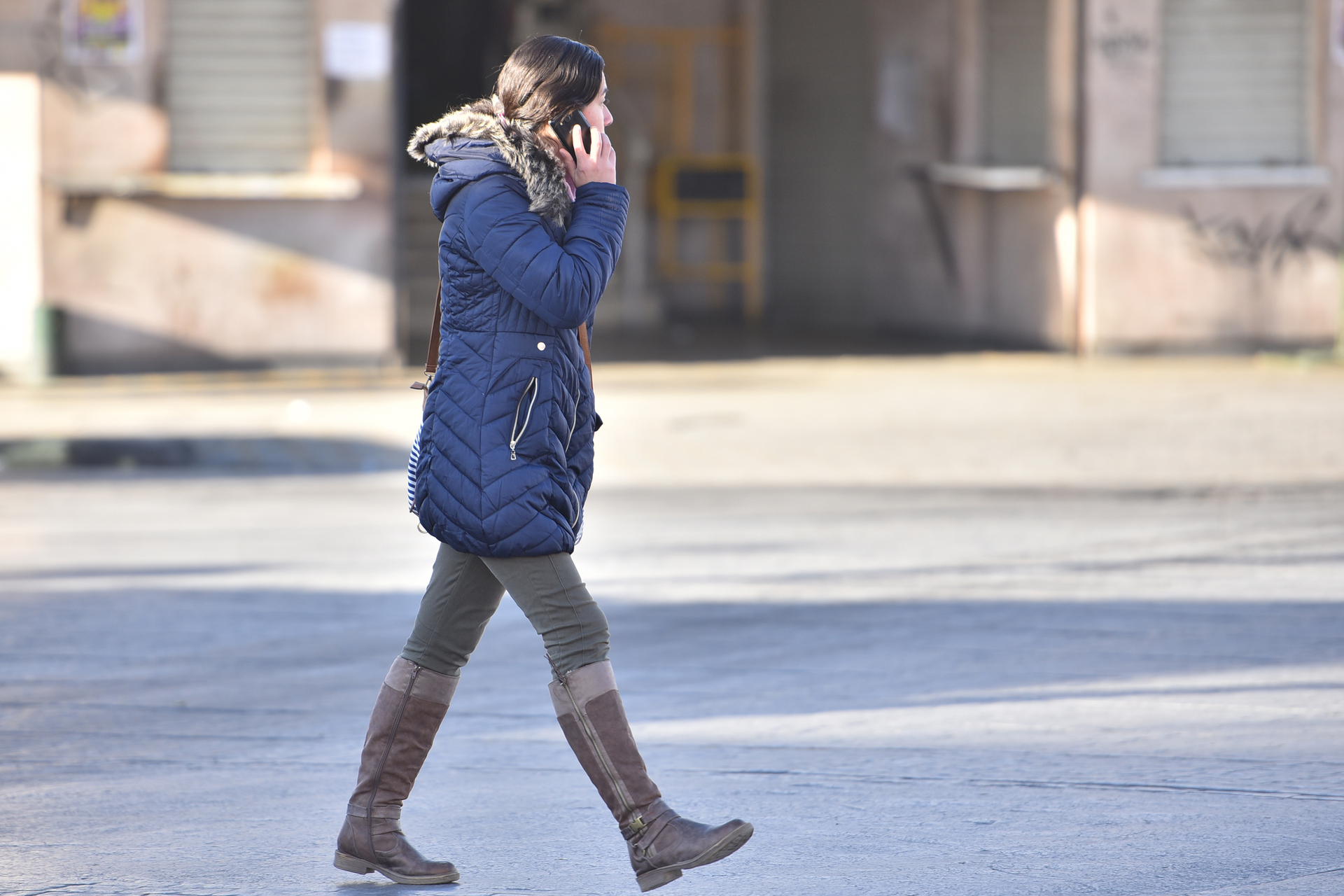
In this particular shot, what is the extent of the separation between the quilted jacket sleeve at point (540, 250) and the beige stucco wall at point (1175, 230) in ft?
42.2

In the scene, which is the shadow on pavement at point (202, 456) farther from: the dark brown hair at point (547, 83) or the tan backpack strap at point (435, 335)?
the dark brown hair at point (547, 83)

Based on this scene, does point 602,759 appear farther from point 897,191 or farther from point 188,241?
point 897,191

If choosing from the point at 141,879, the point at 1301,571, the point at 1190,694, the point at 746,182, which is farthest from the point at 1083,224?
the point at 141,879

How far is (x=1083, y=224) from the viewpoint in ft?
53.8

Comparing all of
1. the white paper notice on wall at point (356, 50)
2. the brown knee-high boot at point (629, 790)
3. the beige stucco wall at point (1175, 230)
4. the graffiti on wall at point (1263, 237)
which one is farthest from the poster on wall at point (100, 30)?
the brown knee-high boot at point (629, 790)

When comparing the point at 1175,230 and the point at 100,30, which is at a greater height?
the point at 100,30

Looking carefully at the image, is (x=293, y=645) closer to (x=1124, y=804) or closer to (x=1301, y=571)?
(x=1124, y=804)

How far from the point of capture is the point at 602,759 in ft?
13.0

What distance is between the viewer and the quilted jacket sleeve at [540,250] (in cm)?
388

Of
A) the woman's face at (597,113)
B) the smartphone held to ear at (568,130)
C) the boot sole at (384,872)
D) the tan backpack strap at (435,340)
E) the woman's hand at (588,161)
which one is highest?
the woman's face at (597,113)

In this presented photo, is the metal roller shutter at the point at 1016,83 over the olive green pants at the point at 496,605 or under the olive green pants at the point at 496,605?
over

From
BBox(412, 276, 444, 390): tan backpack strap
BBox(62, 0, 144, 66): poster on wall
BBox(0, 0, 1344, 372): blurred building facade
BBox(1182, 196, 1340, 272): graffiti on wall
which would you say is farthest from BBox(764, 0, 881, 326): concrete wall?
BBox(412, 276, 444, 390): tan backpack strap

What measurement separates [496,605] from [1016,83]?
14.6m

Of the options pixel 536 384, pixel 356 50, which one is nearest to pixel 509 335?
pixel 536 384
